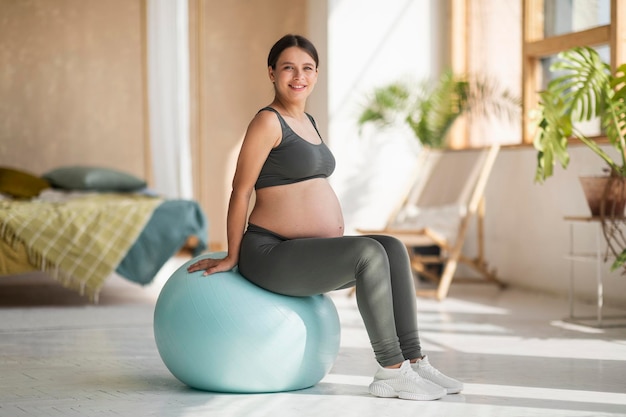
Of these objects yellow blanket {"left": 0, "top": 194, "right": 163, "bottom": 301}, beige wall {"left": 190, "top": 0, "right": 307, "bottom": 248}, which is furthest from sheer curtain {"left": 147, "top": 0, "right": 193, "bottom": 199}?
beige wall {"left": 190, "top": 0, "right": 307, "bottom": 248}

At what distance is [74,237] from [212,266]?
2.30 meters

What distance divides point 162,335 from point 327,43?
461cm

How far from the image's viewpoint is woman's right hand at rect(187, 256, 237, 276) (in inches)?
116

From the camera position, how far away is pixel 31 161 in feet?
25.9

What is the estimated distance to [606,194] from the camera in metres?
4.49

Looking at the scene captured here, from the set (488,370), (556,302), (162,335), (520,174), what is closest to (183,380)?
(162,335)

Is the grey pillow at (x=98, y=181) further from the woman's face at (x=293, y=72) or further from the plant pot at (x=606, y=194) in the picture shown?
the woman's face at (x=293, y=72)

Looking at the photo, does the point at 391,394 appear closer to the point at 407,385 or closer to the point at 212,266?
the point at 407,385

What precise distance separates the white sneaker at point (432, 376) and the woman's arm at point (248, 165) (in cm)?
66

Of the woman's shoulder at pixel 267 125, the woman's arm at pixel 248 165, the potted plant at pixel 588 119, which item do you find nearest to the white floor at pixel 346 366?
the woman's arm at pixel 248 165

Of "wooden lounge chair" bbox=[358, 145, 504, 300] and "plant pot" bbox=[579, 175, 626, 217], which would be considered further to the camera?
"wooden lounge chair" bbox=[358, 145, 504, 300]

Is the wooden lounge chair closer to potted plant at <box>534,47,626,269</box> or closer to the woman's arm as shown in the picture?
potted plant at <box>534,47,626,269</box>

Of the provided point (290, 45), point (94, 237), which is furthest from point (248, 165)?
point (94, 237)

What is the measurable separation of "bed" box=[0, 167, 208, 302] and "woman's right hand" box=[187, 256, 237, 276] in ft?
7.02
